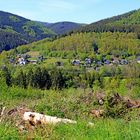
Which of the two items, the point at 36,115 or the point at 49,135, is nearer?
the point at 49,135

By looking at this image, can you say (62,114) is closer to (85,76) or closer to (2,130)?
(2,130)

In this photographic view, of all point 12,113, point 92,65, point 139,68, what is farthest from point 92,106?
point 92,65

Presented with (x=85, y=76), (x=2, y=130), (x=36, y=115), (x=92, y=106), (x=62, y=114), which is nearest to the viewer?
(x=2, y=130)

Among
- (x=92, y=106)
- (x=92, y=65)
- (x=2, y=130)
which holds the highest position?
(x=2, y=130)

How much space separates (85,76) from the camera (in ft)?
391

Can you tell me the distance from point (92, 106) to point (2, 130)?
18.7 feet

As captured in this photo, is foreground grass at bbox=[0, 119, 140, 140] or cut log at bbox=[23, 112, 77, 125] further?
cut log at bbox=[23, 112, 77, 125]

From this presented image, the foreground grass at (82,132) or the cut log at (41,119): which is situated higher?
the foreground grass at (82,132)

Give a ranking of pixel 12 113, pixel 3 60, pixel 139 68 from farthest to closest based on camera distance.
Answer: pixel 3 60 < pixel 139 68 < pixel 12 113

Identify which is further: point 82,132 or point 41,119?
point 41,119

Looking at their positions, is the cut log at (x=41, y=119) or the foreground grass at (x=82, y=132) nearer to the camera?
the foreground grass at (x=82, y=132)

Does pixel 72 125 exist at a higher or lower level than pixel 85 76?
higher

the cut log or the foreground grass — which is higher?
the foreground grass

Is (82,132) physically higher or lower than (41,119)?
higher
